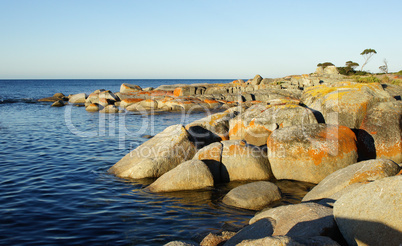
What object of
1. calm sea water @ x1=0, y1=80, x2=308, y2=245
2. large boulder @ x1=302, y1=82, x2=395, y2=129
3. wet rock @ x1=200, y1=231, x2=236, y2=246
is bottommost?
calm sea water @ x1=0, y1=80, x2=308, y2=245

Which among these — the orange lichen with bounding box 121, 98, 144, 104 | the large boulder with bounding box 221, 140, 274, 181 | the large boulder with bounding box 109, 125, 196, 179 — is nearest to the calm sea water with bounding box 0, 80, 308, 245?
the large boulder with bounding box 109, 125, 196, 179

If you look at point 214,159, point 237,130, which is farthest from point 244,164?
point 237,130

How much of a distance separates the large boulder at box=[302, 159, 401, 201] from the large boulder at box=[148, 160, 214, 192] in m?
2.87

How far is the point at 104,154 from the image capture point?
1325cm

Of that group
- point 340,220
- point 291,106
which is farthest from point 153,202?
point 291,106

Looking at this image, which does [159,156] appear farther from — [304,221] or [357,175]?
[304,221]

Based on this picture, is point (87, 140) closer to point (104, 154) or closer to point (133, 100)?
point (104, 154)

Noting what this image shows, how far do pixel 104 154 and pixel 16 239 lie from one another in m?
7.22

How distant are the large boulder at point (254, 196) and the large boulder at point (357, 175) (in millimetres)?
944

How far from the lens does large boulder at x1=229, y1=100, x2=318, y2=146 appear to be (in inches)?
440

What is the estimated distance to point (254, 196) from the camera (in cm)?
744

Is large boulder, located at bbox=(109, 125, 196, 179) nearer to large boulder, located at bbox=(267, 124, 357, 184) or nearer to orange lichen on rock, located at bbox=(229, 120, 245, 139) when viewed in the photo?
orange lichen on rock, located at bbox=(229, 120, 245, 139)

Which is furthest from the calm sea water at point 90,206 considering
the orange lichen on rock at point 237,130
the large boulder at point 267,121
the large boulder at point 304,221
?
the orange lichen on rock at point 237,130

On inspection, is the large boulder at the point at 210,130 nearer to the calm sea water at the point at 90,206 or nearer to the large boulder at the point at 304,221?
the calm sea water at the point at 90,206
